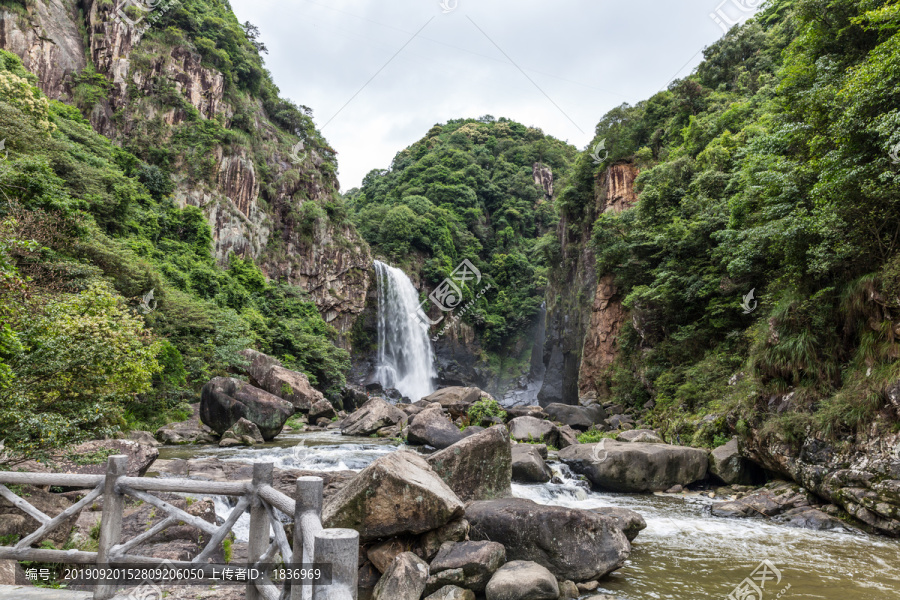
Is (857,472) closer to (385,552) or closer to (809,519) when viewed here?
(809,519)

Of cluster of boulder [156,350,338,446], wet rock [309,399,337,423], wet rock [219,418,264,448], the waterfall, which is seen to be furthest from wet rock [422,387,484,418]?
the waterfall

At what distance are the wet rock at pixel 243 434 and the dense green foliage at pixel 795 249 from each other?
40.8 ft

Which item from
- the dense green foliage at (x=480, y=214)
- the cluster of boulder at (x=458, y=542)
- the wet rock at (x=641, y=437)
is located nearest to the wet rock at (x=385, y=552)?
the cluster of boulder at (x=458, y=542)

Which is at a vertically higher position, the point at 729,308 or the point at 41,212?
the point at 41,212

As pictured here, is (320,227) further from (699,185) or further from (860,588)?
(860,588)

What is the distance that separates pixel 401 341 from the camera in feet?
111

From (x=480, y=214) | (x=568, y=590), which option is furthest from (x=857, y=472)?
(x=480, y=214)

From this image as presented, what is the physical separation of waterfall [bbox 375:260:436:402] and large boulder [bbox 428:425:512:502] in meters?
24.7

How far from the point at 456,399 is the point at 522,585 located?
14246 millimetres

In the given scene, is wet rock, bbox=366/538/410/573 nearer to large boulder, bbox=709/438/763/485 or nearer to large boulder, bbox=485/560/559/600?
large boulder, bbox=485/560/559/600

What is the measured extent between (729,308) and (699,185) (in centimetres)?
496

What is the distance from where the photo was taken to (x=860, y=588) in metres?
5.47

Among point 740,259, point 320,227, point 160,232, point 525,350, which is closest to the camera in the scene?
point 740,259

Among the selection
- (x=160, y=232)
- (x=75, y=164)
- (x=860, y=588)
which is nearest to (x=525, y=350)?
(x=160, y=232)
